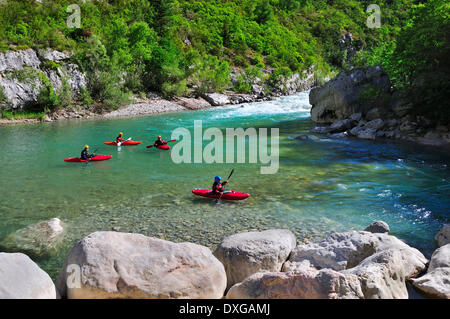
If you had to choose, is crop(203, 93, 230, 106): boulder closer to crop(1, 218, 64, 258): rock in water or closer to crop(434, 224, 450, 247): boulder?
crop(1, 218, 64, 258): rock in water

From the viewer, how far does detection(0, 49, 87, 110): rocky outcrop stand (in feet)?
103

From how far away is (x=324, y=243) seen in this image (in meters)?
7.48

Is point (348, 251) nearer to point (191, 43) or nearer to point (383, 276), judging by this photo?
point (383, 276)

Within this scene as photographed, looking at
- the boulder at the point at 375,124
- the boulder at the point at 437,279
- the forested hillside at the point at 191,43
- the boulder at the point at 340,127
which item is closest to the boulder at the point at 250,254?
the boulder at the point at 437,279

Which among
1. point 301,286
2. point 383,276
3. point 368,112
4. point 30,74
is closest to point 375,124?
point 368,112

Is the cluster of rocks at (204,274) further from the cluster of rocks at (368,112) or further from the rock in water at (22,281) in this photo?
the cluster of rocks at (368,112)

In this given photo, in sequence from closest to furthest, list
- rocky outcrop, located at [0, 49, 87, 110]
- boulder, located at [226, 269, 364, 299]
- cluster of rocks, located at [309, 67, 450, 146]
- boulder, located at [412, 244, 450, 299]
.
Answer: boulder, located at [226, 269, 364, 299], boulder, located at [412, 244, 450, 299], cluster of rocks, located at [309, 67, 450, 146], rocky outcrop, located at [0, 49, 87, 110]

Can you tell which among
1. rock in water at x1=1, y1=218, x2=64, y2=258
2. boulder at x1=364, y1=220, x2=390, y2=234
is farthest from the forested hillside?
rock in water at x1=1, y1=218, x2=64, y2=258

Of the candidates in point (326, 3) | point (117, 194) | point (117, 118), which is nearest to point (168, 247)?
point (117, 194)

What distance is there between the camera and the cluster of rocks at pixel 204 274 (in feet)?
17.4

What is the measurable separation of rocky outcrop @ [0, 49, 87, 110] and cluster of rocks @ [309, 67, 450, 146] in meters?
24.1

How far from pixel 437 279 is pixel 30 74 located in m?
35.1

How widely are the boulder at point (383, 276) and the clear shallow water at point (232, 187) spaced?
2.75 m

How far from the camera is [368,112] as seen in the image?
1003 inches
